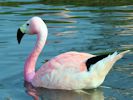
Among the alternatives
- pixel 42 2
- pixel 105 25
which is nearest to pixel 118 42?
pixel 105 25

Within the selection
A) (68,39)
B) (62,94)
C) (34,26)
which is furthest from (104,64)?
(68,39)

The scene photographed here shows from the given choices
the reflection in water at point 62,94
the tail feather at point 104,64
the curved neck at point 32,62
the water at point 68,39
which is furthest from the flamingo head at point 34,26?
the tail feather at point 104,64

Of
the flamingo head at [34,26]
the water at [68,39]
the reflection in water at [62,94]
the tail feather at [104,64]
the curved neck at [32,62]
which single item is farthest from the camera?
the flamingo head at [34,26]

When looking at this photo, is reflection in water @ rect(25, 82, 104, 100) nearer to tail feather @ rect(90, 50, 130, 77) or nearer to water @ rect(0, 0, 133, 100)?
water @ rect(0, 0, 133, 100)

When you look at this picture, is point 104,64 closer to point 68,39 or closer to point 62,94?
point 62,94

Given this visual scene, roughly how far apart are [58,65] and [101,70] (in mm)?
780

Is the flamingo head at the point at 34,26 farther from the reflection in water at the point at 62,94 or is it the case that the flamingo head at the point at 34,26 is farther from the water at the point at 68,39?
the reflection in water at the point at 62,94

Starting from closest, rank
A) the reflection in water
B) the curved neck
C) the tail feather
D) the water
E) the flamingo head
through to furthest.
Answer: the reflection in water
the tail feather
the water
the curved neck
the flamingo head

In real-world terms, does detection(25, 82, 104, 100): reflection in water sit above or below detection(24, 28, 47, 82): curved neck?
below

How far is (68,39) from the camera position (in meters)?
14.3

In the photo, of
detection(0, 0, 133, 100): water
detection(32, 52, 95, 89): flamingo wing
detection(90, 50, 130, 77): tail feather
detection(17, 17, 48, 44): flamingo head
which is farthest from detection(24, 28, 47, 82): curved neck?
detection(90, 50, 130, 77): tail feather

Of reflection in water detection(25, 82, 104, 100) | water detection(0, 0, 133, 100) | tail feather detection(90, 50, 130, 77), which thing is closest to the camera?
reflection in water detection(25, 82, 104, 100)

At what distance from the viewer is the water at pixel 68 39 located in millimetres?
10789

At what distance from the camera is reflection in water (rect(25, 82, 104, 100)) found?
34.6 ft
